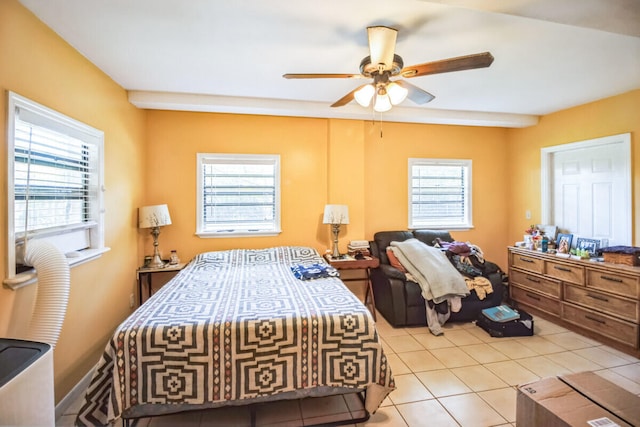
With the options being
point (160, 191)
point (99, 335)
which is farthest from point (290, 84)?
point (99, 335)

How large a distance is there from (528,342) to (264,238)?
3.01 meters

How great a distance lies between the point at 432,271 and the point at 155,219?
302cm

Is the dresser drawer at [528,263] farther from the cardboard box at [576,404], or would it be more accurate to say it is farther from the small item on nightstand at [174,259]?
the small item on nightstand at [174,259]

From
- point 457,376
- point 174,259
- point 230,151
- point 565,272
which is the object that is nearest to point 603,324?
point 565,272

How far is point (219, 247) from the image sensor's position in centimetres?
368

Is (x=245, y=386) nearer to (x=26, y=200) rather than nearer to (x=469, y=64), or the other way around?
(x=26, y=200)

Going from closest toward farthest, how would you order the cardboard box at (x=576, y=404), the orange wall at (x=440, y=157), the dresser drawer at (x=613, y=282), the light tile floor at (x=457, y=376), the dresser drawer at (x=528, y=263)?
the cardboard box at (x=576, y=404) < the light tile floor at (x=457, y=376) < the dresser drawer at (x=613, y=282) < the dresser drawer at (x=528, y=263) < the orange wall at (x=440, y=157)

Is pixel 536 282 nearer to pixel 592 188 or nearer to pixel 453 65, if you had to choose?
pixel 592 188

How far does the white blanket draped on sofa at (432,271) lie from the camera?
123 inches

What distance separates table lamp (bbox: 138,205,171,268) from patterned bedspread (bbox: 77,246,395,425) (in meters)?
1.40

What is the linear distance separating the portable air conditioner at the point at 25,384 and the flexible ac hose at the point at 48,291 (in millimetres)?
314

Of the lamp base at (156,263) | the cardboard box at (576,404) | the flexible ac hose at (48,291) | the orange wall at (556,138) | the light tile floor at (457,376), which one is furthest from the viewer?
the lamp base at (156,263)

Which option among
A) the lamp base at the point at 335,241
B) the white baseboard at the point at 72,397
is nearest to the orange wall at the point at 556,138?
the lamp base at the point at 335,241

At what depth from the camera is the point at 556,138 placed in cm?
372
